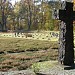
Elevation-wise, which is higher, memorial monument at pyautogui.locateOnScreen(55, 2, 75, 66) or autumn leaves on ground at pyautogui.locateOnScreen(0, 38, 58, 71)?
memorial monument at pyautogui.locateOnScreen(55, 2, 75, 66)

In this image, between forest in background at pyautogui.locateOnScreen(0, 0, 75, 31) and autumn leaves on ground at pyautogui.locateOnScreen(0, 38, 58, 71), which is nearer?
autumn leaves on ground at pyautogui.locateOnScreen(0, 38, 58, 71)

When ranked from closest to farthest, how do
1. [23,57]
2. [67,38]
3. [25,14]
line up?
[67,38] → [23,57] → [25,14]

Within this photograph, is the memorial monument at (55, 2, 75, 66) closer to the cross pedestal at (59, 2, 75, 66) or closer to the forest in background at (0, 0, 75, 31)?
the cross pedestal at (59, 2, 75, 66)

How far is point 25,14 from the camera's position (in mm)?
101438

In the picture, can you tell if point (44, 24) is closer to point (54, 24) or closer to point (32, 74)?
point (54, 24)

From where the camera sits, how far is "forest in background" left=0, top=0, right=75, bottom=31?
8844 centimetres

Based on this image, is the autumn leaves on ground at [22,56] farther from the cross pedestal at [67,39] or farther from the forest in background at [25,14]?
the forest in background at [25,14]

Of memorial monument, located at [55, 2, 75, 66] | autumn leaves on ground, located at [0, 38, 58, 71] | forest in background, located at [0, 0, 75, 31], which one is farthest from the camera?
forest in background, located at [0, 0, 75, 31]

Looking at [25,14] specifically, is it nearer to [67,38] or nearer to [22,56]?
[22,56]

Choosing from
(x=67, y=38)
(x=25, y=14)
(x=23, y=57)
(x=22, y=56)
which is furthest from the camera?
(x=25, y=14)

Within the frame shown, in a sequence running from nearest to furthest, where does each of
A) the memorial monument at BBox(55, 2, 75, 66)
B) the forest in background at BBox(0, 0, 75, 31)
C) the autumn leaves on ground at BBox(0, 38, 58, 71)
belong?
1. the memorial monument at BBox(55, 2, 75, 66)
2. the autumn leaves on ground at BBox(0, 38, 58, 71)
3. the forest in background at BBox(0, 0, 75, 31)

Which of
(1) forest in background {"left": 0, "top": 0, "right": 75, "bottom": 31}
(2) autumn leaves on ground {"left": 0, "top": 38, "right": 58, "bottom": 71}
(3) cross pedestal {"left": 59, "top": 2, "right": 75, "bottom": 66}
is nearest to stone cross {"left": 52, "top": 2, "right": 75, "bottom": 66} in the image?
(3) cross pedestal {"left": 59, "top": 2, "right": 75, "bottom": 66}

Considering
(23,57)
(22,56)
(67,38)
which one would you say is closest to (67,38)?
(67,38)

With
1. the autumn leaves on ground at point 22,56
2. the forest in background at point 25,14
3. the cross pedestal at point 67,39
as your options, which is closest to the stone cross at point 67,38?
the cross pedestal at point 67,39
